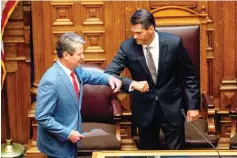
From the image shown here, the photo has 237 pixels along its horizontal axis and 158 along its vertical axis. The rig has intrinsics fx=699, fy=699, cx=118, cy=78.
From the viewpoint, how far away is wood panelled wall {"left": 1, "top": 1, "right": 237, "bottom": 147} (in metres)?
5.74

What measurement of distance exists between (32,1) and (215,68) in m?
1.63

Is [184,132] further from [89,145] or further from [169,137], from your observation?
[89,145]

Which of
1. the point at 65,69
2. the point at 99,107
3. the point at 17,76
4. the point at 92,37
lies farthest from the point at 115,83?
the point at 17,76

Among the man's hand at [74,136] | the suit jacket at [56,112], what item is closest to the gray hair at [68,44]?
the suit jacket at [56,112]

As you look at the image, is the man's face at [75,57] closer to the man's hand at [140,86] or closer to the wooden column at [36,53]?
the man's hand at [140,86]

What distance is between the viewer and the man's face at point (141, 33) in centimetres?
469

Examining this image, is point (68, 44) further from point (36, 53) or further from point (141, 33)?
point (36, 53)

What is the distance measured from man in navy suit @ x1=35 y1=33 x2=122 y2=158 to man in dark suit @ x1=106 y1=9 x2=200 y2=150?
0.63 meters

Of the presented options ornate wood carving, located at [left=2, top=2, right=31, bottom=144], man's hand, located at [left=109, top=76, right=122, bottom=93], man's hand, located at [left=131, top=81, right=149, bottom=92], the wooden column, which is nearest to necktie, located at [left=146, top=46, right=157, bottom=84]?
man's hand, located at [left=131, top=81, right=149, bottom=92]

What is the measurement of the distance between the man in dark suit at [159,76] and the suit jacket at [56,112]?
2.05 ft

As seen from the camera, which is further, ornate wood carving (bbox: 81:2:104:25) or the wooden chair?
ornate wood carving (bbox: 81:2:104:25)

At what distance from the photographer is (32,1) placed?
224 inches

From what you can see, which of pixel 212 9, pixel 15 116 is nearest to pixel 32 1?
pixel 15 116

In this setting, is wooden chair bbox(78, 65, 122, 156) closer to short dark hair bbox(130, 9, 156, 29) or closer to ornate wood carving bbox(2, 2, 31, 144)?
ornate wood carving bbox(2, 2, 31, 144)
